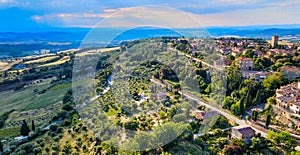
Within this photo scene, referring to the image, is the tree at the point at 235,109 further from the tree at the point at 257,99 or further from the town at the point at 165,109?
the tree at the point at 257,99

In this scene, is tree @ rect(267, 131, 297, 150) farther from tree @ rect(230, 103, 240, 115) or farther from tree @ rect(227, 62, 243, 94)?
tree @ rect(227, 62, 243, 94)

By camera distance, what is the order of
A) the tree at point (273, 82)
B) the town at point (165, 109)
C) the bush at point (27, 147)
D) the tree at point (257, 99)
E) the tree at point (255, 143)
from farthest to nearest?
1. the tree at point (273, 82)
2. the tree at point (257, 99)
3. the bush at point (27, 147)
4. the town at point (165, 109)
5. the tree at point (255, 143)

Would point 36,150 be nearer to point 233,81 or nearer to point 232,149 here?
point 232,149

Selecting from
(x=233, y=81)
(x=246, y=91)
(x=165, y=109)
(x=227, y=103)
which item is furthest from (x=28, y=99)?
(x=246, y=91)

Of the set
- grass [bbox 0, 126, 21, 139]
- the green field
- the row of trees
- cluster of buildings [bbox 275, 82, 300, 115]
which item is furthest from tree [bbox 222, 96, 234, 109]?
the green field

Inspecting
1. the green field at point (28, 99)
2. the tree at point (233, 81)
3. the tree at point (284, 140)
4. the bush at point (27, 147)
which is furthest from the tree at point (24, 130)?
the tree at point (233, 81)
